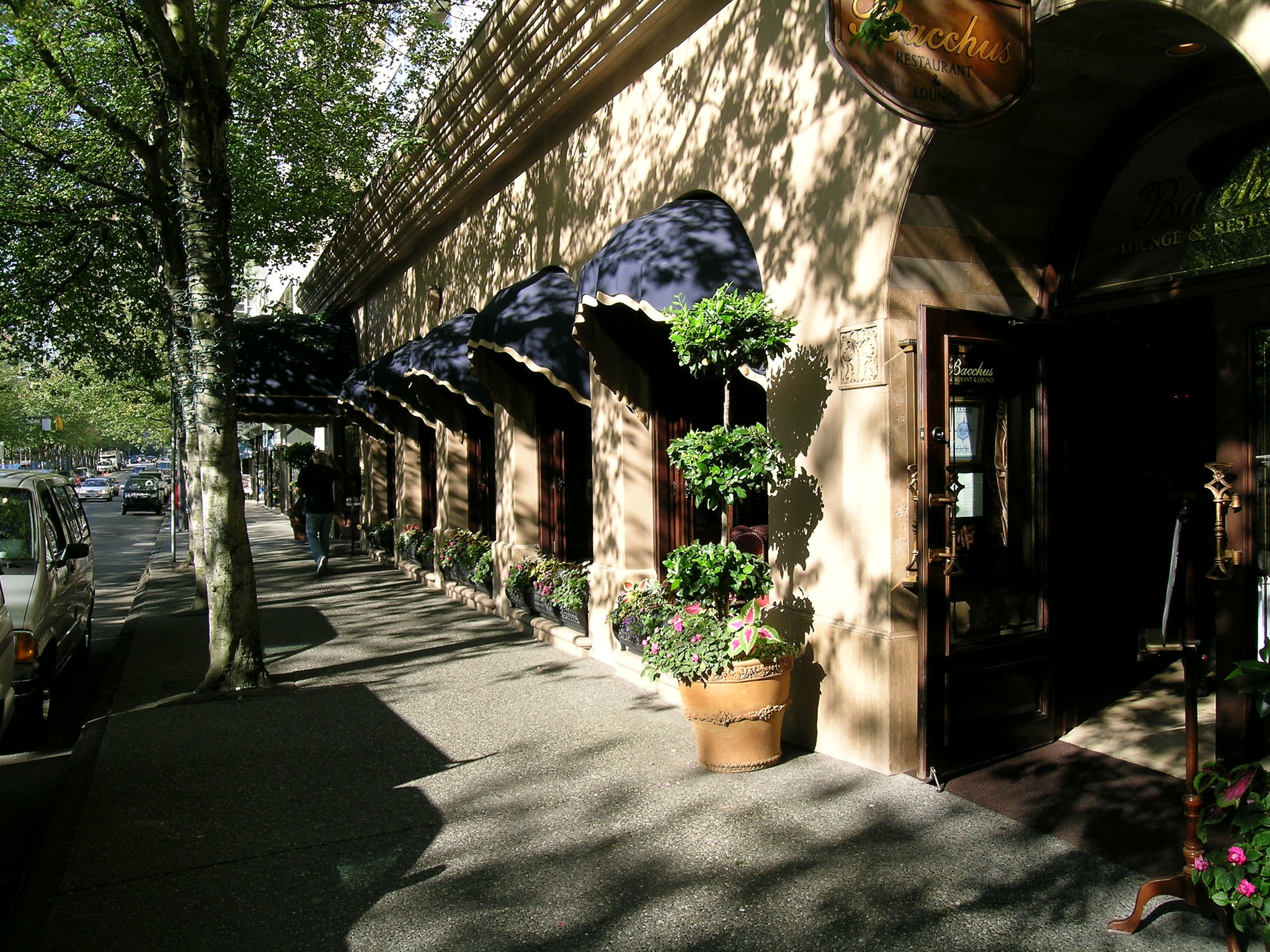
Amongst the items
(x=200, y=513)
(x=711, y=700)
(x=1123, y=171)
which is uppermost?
(x=1123, y=171)

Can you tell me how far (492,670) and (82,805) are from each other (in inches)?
144

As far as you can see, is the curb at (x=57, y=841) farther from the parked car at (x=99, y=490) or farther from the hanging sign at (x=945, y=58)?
the parked car at (x=99, y=490)

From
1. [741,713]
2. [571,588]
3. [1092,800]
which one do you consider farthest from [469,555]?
[1092,800]

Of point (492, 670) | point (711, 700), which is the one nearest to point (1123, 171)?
point (711, 700)

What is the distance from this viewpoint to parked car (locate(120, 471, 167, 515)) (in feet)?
141

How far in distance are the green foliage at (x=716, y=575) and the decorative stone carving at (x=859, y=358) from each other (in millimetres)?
1205

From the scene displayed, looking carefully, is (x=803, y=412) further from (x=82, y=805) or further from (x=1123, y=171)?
(x=82, y=805)

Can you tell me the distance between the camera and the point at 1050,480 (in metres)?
5.88

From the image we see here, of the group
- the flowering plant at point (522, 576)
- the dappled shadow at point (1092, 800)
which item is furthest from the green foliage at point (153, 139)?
the dappled shadow at point (1092, 800)

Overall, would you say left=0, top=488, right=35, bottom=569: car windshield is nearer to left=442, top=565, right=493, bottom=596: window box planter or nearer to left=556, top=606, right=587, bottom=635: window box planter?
left=556, top=606, right=587, bottom=635: window box planter

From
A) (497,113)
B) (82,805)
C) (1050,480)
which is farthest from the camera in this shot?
(497,113)

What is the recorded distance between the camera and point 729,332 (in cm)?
Result: 572

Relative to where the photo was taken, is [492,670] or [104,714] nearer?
[104,714]

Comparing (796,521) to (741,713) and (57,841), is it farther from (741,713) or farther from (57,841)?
(57,841)
